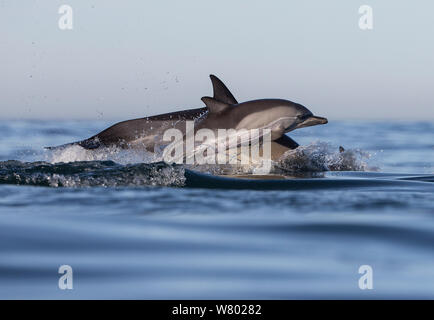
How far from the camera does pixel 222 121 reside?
11109 millimetres

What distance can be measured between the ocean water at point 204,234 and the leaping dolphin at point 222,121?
5.54 ft

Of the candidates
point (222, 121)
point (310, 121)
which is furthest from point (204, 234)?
point (310, 121)

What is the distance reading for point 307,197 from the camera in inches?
325

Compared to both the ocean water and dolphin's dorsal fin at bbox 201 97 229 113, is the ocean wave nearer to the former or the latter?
the ocean water

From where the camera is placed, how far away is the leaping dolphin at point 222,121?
11.1 meters

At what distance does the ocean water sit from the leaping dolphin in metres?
1.69

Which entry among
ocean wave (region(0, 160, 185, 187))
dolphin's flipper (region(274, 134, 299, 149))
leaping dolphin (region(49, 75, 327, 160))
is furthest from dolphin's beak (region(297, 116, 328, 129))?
ocean wave (region(0, 160, 185, 187))

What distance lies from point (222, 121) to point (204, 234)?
524 centimetres

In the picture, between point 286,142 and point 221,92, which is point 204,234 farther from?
point 286,142

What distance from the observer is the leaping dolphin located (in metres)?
11.1

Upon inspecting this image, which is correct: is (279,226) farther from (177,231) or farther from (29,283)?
(29,283)

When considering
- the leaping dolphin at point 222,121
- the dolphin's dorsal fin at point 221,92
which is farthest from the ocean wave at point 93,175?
the dolphin's dorsal fin at point 221,92

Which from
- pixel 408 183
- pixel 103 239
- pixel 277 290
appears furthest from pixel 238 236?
pixel 408 183

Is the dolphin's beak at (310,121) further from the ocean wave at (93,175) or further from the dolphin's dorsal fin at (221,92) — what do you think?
the ocean wave at (93,175)
